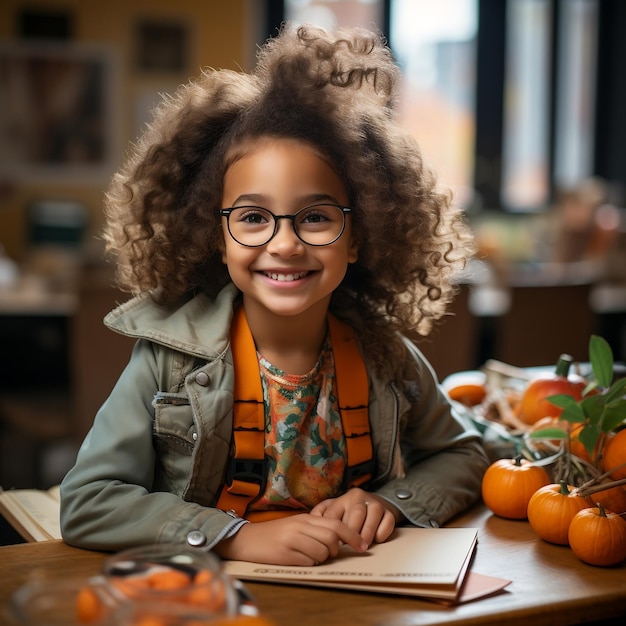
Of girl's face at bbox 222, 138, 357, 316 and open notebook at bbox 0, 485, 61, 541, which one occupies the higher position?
girl's face at bbox 222, 138, 357, 316

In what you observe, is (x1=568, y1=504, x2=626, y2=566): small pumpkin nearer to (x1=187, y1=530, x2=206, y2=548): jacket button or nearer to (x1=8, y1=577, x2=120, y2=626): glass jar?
(x1=187, y1=530, x2=206, y2=548): jacket button

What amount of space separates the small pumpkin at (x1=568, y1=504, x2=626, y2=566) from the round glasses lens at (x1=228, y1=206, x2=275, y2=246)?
1.61 ft

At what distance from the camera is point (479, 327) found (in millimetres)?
3455

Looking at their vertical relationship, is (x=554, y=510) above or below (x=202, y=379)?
below

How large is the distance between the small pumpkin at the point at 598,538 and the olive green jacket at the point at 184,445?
7.8 inches

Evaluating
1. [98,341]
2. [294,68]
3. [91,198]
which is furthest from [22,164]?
[294,68]

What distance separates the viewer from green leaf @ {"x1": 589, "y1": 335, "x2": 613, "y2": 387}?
117 centimetres

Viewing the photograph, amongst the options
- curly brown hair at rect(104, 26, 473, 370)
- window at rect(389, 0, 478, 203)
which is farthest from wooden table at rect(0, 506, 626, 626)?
window at rect(389, 0, 478, 203)

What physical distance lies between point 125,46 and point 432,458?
15.2 ft

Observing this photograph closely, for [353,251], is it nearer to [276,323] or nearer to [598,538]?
[276,323]

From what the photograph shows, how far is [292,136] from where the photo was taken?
1160mm

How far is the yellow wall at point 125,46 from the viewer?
17.2ft

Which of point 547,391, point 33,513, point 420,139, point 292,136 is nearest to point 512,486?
point 547,391

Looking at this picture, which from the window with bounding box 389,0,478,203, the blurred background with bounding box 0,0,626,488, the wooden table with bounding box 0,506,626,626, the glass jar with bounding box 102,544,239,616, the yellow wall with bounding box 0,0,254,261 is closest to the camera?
the glass jar with bounding box 102,544,239,616
